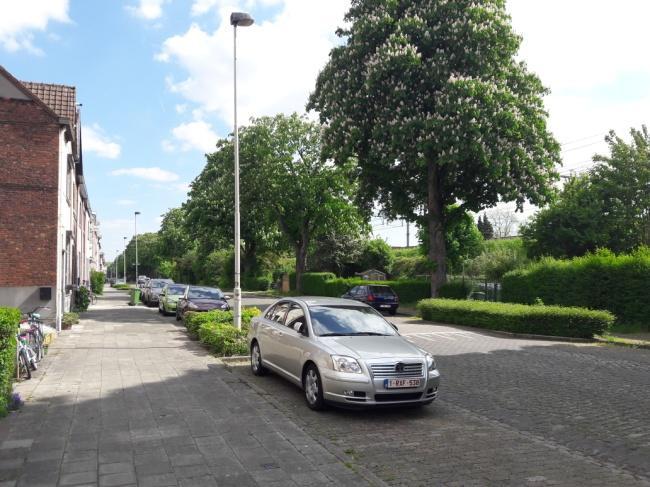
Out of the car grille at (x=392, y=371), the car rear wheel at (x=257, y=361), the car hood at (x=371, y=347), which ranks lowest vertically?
the car rear wheel at (x=257, y=361)

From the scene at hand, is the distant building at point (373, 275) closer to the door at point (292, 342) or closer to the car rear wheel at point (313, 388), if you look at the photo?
the door at point (292, 342)

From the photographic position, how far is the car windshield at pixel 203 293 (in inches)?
839

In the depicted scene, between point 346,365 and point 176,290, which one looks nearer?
point 346,365

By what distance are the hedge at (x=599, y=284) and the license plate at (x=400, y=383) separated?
14908 millimetres

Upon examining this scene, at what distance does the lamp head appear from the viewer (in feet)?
46.8

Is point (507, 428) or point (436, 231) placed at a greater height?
point (436, 231)

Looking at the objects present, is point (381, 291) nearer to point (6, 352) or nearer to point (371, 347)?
point (371, 347)

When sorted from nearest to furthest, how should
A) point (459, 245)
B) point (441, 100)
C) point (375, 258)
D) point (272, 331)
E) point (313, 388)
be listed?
1. point (313, 388)
2. point (272, 331)
3. point (441, 100)
4. point (459, 245)
5. point (375, 258)

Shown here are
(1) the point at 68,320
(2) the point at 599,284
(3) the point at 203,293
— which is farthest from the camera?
(3) the point at 203,293

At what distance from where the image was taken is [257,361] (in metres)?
10.1

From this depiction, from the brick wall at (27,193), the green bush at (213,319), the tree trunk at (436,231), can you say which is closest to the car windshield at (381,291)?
the tree trunk at (436,231)

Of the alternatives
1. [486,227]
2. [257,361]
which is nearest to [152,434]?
A: [257,361]

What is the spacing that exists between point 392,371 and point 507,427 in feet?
5.15

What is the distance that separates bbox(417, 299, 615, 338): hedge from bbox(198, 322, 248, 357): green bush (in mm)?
9214
